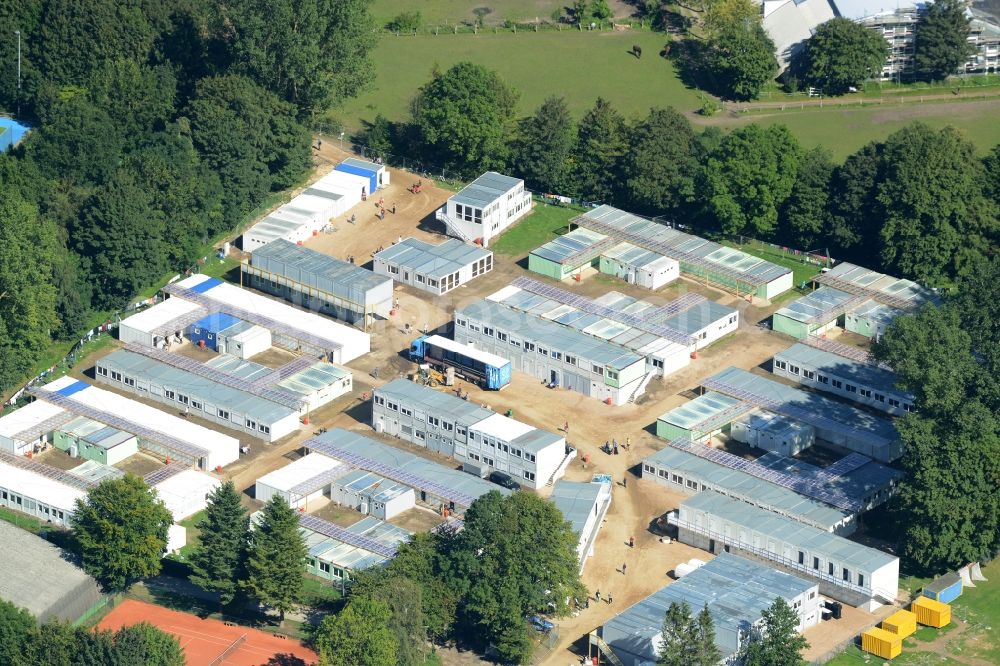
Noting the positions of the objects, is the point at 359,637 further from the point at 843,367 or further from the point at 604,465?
the point at 843,367

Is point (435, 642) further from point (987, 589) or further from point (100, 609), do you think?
point (987, 589)

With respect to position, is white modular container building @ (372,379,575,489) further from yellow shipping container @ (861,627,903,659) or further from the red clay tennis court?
yellow shipping container @ (861,627,903,659)

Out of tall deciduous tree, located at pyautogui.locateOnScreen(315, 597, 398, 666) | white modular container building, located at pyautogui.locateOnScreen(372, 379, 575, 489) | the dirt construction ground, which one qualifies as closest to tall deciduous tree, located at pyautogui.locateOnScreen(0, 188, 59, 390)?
the dirt construction ground

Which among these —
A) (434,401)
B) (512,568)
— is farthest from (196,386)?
(512,568)

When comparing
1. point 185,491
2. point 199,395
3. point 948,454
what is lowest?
point 185,491

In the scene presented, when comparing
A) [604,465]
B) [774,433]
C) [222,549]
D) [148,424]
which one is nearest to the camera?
[222,549]

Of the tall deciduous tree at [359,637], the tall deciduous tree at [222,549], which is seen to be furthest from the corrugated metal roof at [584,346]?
the tall deciduous tree at [359,637]

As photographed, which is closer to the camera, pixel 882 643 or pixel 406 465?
pixel 882 643

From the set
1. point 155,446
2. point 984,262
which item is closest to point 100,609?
point 155,446
